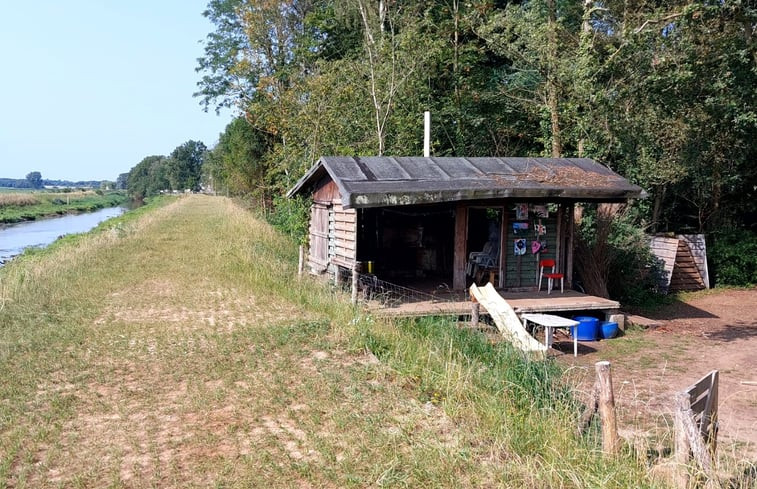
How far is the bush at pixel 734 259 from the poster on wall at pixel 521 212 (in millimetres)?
7589

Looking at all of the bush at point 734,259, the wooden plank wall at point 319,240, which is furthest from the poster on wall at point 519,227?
the bush at point 734,259

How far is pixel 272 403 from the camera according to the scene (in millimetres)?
5664

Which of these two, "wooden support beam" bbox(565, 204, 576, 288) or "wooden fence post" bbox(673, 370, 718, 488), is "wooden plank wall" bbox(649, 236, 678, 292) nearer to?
"wooden support beam" bbox(565, 204, 576, 288)

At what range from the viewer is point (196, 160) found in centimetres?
10381

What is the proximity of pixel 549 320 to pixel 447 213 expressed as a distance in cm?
498

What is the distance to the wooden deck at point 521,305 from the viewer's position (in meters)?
9.65

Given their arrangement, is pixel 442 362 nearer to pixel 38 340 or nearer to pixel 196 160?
pixel 38 340

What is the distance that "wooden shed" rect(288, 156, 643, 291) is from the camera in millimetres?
10000

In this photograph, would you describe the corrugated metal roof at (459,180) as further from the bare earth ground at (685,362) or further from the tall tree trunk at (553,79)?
the tall tree trunk at (553,79)

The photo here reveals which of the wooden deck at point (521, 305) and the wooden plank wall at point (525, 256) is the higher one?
the wooden plank wall at point (525, 256)

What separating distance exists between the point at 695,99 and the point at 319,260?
8.54 metres

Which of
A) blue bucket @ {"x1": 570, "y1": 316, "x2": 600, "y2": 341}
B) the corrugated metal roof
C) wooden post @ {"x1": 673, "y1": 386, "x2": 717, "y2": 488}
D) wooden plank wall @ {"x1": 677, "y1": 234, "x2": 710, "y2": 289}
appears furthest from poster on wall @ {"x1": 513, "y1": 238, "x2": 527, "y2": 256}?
wooden post @ {"x1": 673, "y1": 386, "x2": 717, "y2": 488}

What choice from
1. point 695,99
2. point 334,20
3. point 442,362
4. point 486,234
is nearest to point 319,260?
point 486,234

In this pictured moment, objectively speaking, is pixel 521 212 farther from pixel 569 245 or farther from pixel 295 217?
pixel 295 217
